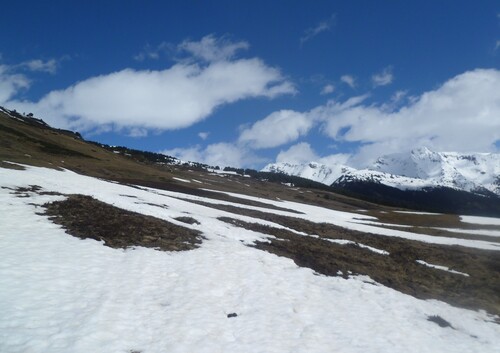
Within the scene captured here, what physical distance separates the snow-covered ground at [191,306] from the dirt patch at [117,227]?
1.19m

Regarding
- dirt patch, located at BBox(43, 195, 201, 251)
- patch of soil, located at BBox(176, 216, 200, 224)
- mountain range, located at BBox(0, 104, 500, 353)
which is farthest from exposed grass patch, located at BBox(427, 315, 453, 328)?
patch of soil, located at BBox(176, 216, 200, 224)

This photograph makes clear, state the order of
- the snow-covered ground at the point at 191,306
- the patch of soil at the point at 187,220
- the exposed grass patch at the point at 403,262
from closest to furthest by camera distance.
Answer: the snow-covered ground at the point at 191,306
the exposed grass patch at the point at 403,262
the patch of soil at the point at 187,220

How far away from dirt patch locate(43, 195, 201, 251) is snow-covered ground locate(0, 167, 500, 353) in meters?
1.19

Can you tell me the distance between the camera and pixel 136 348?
10.4 meters

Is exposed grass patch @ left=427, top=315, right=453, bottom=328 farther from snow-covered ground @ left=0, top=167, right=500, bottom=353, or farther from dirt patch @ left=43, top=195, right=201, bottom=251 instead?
dirt patch @ left=43, top=195, right=201, bottom=251

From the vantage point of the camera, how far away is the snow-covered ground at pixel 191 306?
11.0 metres

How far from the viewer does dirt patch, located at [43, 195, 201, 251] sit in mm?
20766

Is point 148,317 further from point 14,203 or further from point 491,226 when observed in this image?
point 491,226

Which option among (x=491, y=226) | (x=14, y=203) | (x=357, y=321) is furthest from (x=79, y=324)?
(x=491, y=226)

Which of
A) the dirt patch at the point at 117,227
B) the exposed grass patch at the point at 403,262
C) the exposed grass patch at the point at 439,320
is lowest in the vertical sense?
the exposed grass patch at the point at 439,320

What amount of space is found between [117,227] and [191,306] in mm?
10766

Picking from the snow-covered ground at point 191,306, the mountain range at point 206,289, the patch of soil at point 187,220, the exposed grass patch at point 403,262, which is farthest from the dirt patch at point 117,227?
the exposed grass patch at point 403,262

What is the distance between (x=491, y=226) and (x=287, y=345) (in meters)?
57.7

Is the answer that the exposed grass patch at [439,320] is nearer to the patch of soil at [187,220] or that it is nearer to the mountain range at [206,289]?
the mountain range at [206,289]
